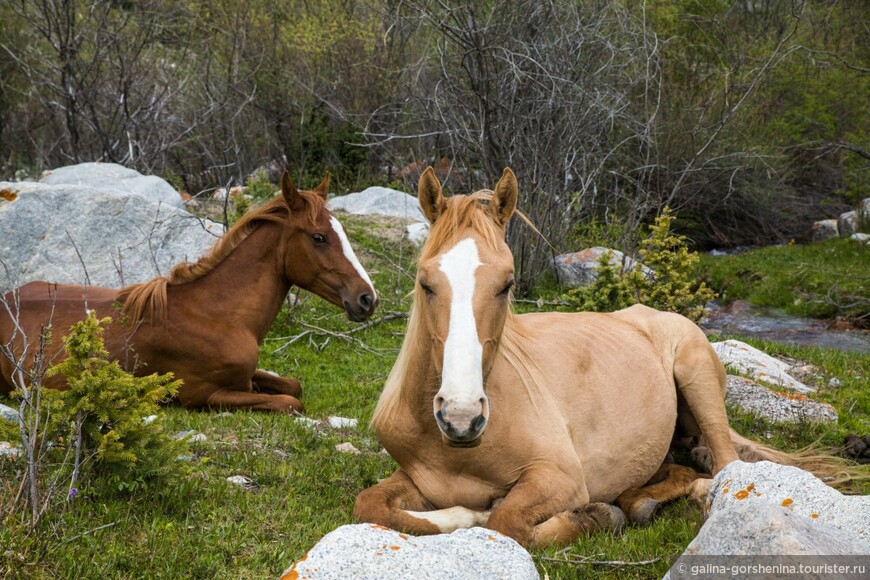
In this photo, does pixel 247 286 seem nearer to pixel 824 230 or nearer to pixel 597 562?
pixel 597 562

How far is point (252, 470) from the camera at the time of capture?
4496 millimetres

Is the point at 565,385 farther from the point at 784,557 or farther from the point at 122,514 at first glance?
the point at 122,514

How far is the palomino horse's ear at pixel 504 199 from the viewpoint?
3.79 meters

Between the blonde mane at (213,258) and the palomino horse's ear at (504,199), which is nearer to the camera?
the palomino horse's ear at (504,199)

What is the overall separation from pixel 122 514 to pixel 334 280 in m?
3.20

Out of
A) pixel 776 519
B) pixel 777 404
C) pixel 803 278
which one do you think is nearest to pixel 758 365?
pixel 777 404

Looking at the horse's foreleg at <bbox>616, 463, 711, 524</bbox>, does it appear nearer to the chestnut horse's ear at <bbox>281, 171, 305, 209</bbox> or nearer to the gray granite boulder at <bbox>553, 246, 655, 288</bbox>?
the chestnut horse's ear at <bbox>281, 171, 305, 209</bbox>

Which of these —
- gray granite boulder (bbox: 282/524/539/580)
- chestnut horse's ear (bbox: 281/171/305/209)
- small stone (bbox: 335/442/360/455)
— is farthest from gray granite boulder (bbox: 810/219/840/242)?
gray granite boulder (bbox: 282/524/539/580)

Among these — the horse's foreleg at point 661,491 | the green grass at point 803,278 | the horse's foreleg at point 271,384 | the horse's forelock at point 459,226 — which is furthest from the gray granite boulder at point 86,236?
the green grass at point 803,278

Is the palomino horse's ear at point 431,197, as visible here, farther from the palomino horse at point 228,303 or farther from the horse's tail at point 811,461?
the palomino horse at point 228,303

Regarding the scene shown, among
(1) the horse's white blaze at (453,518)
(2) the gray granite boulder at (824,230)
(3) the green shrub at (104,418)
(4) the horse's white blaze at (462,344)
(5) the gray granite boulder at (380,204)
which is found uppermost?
(4) the horse's white blaze at (462,344)

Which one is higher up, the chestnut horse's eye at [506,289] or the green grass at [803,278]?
the chestnut horse's eye at [506,289]

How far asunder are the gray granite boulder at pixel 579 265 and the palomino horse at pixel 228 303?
5.06 meters

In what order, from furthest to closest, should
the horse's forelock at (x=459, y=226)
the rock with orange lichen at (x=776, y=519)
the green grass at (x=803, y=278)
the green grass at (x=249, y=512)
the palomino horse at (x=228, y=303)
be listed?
the green grass at (x=803, y=278) < the palomino horse at (x=228, y=303) < the horse's forelock at (x=459, y=226) < the green grass at (x=249, y=512) < the rock with orange lichen at (x=776, y=519)
